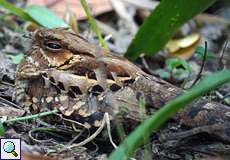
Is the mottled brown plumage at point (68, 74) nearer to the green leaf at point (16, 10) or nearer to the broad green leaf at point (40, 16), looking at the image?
the green leaf at point (16, 10)

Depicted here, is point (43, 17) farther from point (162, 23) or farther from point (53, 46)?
point (53, 46)

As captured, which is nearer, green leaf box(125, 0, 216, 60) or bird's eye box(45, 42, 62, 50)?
bird's eye box(45, 42, 62, 50)

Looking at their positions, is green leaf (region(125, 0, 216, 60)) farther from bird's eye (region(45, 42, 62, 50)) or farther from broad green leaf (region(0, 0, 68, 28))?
bird's eye (region(45, 42, 62, 50))

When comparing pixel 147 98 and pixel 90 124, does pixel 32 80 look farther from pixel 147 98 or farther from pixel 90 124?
pixel 147 98

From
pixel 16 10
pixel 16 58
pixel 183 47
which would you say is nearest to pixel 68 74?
pixel 16 58

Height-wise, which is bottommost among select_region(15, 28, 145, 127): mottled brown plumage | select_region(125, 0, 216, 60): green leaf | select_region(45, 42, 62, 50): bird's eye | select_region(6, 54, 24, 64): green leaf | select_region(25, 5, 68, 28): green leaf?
select_region(15, 28, 145, 127): mottled brown plumage

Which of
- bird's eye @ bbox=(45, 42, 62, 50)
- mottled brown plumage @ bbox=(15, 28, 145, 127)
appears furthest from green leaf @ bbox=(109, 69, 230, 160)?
bird's eye @ bbox=(45, 42, 62, 50)
